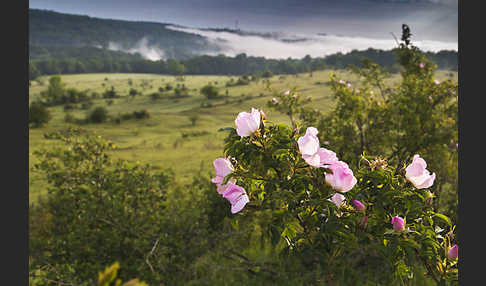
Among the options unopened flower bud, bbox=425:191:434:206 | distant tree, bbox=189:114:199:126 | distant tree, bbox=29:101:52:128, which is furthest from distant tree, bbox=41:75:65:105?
unopened flower bud, bbox=425:191:434:206

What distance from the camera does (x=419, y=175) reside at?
152 cm

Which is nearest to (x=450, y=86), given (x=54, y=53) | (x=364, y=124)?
(x=364, y=124)

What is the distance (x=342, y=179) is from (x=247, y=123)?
54cm

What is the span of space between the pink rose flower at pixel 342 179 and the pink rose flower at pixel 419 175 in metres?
0.35

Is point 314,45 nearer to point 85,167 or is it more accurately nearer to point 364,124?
point 364,124

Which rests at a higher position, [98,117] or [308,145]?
[308,145]

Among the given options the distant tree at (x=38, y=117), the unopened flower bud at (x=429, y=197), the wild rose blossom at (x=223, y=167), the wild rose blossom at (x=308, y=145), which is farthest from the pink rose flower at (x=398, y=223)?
the distant tree at (x=38, y=117)

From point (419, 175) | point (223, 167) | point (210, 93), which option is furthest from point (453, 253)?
point (210, 93)

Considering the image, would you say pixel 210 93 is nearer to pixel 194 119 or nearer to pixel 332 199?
pixel 194 119

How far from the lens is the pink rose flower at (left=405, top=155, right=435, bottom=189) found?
4.93 feet

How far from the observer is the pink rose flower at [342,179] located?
→ 141cm

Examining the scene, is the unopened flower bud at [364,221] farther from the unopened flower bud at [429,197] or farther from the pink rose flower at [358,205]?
the unopened flower bud at [429,197]

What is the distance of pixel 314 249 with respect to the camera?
1.52 m

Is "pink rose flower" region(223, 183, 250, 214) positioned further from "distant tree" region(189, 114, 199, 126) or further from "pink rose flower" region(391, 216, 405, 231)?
"distant tree" region(189, 114, 199, 126)
